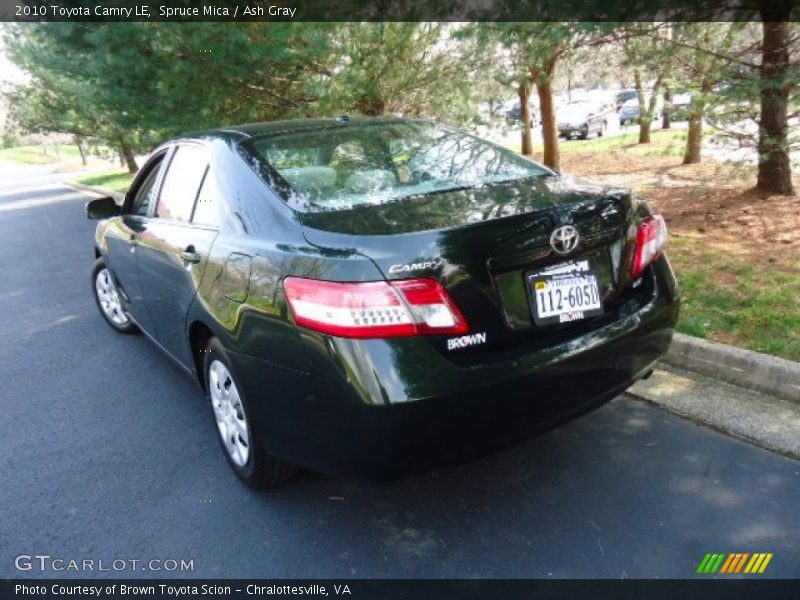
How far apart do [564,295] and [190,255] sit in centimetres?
181

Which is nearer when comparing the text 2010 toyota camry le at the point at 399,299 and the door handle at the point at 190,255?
the text 2010 toyota camry le at the point at 399,299

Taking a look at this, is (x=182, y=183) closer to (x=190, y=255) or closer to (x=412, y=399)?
(x=190, y=255)

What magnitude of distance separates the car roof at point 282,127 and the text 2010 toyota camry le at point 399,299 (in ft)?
0.13

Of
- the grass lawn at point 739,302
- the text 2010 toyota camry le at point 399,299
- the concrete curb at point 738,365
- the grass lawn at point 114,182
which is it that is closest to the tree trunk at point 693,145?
the grass lawn at point 739,302

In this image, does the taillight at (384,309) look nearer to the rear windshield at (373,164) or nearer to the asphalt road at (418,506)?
the rear windshield at (373,164)

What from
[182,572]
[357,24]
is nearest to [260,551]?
[182,572]

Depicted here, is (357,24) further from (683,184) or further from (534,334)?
(534,334)

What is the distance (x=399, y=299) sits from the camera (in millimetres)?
2189

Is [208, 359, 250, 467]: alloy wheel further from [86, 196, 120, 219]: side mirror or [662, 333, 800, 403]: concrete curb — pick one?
[662, 333, 800, 403]: concrete curb

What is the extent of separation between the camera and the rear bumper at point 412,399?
7.16 feet

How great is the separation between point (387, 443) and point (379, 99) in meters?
7.41

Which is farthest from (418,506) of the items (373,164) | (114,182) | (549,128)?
(114,182)

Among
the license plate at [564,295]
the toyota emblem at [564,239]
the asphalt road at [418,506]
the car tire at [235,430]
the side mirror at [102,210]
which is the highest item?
the side mirror at [102,210]
